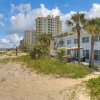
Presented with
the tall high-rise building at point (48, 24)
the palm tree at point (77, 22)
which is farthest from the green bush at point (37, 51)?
the tall high-rise building at point (48, 24)

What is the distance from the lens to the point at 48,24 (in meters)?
149

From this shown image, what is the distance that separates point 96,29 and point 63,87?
11928 millimetres

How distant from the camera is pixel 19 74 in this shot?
23953 millimetres

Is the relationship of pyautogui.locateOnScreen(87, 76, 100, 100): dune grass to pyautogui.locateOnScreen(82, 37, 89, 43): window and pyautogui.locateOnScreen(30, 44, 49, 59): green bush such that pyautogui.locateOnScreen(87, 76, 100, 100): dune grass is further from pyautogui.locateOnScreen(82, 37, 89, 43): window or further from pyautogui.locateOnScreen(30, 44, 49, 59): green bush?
pyautogui.locateOnScreen(82, 37, 89, 43): window

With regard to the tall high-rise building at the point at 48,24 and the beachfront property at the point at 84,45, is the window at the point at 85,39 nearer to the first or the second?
the beachfront property at the point at 84,45

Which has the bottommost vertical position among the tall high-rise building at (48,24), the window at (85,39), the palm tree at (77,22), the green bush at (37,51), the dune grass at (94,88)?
the dune grass at (94,88)

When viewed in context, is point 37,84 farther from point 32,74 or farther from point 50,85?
point 32,74

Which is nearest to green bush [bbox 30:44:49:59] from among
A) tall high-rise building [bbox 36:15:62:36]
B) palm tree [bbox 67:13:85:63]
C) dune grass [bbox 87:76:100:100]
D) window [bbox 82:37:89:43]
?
palm tree [bbox 67:13:85:63]

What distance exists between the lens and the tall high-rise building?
14338 cm

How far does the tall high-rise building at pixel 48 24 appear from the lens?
14338 cm

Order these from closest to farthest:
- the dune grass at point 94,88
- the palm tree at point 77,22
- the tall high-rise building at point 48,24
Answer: the dune grass at point 94,88 → the palm tree at point 77,22 → the tall high-rise building at point 48,24

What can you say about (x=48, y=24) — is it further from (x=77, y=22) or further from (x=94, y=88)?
(x=94, y=88)

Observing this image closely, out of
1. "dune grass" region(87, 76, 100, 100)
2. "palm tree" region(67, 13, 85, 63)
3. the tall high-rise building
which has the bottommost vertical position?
"dune grass" region(87, 76, 100, 100)

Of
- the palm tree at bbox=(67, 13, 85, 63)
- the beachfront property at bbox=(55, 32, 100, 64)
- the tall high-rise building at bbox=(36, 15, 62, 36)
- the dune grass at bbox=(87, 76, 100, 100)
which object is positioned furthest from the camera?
the tall high-rise building at bbox=(36, 15, 62, 36)
